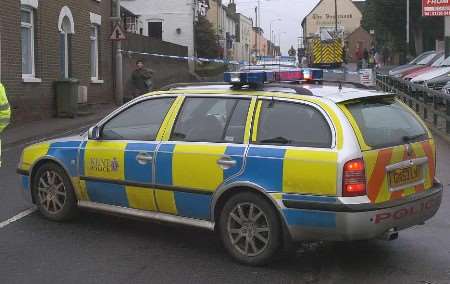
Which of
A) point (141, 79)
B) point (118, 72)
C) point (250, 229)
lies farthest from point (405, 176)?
point (118, 72)

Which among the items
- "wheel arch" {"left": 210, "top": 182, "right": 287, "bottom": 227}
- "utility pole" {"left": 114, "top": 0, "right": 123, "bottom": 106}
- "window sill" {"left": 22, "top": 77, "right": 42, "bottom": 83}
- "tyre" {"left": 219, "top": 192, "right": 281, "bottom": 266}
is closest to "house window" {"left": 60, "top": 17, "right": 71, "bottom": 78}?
"window sill" {"left": 22, "top": 77, "right": 42, "bottom": 83}

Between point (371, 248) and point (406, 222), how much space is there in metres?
0.80

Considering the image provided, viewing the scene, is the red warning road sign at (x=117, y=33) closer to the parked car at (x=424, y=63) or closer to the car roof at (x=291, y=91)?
the parked car at (x=424, y=63)

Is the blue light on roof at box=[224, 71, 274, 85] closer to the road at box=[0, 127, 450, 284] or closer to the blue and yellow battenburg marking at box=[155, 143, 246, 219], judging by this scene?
the blue and yellow battenburg marking at box=[155, 143, 246, 219]

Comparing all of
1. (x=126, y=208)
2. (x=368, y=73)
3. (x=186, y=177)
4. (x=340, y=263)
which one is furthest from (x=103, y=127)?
(x=368, y=73)

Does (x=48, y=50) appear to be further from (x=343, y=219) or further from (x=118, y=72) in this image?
(x=343, y=219)

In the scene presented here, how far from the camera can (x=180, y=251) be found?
19.7 ft

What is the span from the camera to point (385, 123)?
554cm

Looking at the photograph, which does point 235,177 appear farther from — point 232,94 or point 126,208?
point 126,208

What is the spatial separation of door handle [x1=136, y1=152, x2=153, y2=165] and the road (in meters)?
0.80

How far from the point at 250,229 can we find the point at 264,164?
1.92ft

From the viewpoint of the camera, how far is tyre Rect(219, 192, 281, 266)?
5.33 m

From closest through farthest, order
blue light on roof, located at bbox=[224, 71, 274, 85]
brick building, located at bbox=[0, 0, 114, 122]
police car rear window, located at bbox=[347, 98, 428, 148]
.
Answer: police car rear window, located at bbox=[347, 98, 428, 148], blue light on roof, located at bbox=[224, 71, 274, 85], brick building, located at bbox=[0, 0, 114, 122]

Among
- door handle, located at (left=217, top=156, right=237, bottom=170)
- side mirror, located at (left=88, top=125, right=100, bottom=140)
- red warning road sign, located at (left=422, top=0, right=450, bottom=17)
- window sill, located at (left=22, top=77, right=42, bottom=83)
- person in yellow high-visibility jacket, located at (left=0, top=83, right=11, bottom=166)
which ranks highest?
red warning road sign, located at (left=422, top=0, right=450, bottom=17)
